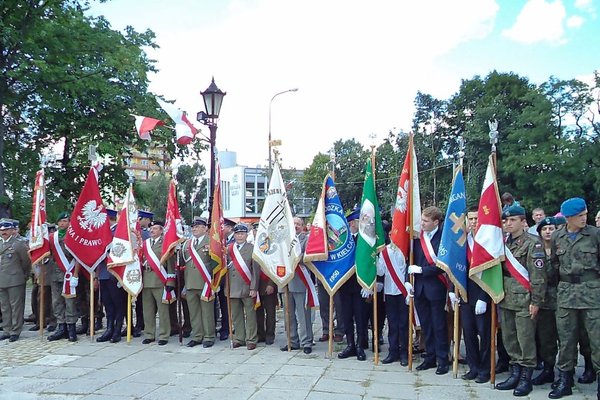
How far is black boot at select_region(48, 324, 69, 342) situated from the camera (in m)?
8.52

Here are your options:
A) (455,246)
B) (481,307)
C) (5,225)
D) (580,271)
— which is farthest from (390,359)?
(5,225)

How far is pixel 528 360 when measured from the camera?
18.1 feet

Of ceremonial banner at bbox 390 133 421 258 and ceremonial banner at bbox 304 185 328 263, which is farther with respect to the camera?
ceremonial banner at bbox 304 185 328 263

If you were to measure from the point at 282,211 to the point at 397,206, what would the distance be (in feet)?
6.11

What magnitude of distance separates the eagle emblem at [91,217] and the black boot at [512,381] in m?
6.30

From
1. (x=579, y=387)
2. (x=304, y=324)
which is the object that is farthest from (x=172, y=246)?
(x=579, y=387)

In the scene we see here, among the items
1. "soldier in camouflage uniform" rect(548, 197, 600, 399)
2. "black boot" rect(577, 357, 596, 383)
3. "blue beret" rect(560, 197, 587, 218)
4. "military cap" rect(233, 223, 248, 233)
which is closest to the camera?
"soldier in camouflage uniform" rect(548, 197, 600, 399)

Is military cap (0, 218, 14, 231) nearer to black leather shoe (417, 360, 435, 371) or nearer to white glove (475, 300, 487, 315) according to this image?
black leather shoe (417, 360, 435, 371)

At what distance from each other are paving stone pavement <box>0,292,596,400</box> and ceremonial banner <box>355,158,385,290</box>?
113 centimetres

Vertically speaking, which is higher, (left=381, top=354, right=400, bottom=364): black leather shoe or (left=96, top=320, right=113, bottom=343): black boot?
(left=96, top=320, right=113, bottom=343): black boot

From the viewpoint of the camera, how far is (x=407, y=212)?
265 inches

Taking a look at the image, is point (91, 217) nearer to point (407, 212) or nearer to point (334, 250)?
point (334, 250)

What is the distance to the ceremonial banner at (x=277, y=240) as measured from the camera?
757cm

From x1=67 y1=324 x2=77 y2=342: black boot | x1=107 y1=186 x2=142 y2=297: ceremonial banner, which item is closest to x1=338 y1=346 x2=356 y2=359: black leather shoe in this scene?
x1=107 y1=186 x2=142 y2=297: ceremonial banner
